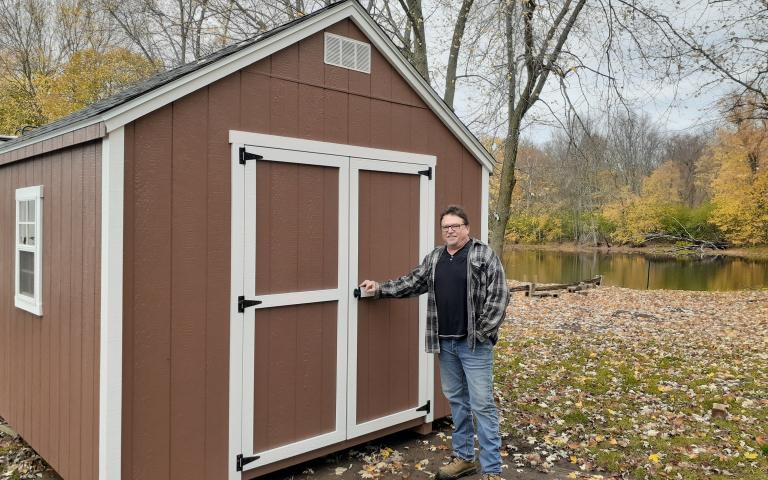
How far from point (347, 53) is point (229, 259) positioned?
193 centimetres

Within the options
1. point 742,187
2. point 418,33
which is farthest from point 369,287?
point 742,187

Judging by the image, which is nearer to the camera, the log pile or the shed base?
the shed base

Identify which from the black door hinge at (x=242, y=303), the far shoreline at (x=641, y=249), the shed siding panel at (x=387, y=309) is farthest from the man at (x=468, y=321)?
the far shoreline at (x=641, y=249)

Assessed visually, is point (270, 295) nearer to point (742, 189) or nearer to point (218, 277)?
point (218, 277)

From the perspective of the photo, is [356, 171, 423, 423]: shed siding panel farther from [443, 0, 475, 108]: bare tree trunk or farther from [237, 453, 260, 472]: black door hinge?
[443, 0, 475, 108]: bare tree trunk

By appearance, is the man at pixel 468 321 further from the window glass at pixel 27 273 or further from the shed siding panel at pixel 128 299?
the window glass at pixel 27 273

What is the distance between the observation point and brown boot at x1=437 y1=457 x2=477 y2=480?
13.8ft

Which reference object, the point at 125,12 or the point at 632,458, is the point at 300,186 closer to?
the point at 632,458

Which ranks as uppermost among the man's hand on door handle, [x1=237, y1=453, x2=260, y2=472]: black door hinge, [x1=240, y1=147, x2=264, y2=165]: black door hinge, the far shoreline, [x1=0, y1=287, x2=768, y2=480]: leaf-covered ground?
[x1=240, y1=147, x2=264, y2=165]: black door hinge

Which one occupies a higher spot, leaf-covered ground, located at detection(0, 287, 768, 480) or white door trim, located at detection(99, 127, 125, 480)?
white door trim, located at detection(99, 127, 125, 480)

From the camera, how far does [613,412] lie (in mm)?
5730

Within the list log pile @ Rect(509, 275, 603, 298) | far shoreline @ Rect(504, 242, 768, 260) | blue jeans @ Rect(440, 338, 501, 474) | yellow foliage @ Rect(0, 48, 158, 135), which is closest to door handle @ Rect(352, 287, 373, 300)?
blue jeans @ Rect(440, 338, 501, 474)

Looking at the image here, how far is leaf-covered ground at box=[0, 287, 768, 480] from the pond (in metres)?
12.2

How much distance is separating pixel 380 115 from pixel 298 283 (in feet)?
5.29
